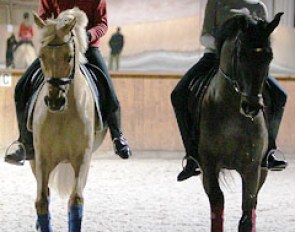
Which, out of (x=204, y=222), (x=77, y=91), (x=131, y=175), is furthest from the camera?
(x=131, y=175)

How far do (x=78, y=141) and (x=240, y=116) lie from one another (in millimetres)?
1013

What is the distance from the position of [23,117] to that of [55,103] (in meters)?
0.79

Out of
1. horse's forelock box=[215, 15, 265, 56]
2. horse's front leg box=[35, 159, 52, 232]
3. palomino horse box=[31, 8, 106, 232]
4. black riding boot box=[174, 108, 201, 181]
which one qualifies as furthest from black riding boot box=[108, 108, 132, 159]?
horse's forelock box=[215, 15, 265, 56]

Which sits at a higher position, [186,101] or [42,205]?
[186,101]

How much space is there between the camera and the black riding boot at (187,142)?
4191 millimetres

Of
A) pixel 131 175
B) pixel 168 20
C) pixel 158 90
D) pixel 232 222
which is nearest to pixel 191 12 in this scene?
pixel 168 20

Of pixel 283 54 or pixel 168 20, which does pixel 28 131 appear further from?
pixel 283 54

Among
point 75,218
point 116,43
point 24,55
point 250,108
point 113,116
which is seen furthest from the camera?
point 116,43

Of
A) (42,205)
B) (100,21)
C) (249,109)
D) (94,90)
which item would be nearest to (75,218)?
(42,205)

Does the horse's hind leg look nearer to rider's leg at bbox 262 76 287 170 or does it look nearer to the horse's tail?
rider's leg at bbox 262 76 287 170

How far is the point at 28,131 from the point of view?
14.5ft

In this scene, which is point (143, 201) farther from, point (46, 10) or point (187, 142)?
point (46, 10)

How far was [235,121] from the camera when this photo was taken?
3.87 meters

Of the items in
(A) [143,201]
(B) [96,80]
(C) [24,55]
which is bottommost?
(A) [143,201]
